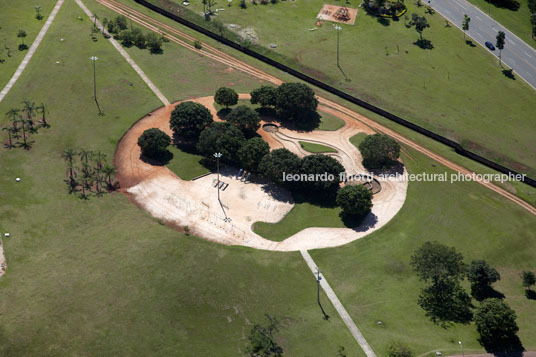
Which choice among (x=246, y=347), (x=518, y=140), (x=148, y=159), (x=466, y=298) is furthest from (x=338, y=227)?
(x=518, y=140)

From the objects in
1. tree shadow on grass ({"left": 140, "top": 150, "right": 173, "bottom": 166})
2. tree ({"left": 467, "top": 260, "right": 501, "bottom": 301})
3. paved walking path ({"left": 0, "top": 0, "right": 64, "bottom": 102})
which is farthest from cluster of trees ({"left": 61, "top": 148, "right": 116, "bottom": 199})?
tree ({"left": 467, "top": 260, "right": 501, "bottom": 301})

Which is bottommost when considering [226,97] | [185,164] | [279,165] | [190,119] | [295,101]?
[185,164]

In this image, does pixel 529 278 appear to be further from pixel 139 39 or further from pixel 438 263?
pixel 139 39

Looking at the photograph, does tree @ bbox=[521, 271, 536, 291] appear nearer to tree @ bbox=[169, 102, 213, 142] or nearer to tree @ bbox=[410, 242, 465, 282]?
tree @ bbox=[410, 242, 465, 282]

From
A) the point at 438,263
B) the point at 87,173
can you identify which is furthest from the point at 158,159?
the point at 438,263

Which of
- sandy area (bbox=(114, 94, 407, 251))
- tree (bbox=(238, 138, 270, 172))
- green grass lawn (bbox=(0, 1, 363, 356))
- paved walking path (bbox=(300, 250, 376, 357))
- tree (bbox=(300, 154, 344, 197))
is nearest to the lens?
green grass lawn (bbox=(0, 1, 363, 356))
